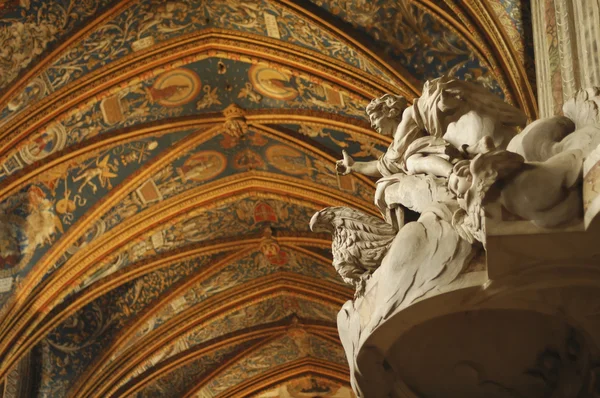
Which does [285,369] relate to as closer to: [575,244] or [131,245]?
[131,245]

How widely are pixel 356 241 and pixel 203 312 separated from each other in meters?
12.0

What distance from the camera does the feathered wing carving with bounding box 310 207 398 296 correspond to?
2.67m

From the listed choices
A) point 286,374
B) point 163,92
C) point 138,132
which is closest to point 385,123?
point 163,92

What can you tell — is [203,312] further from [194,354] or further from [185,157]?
[185,157]

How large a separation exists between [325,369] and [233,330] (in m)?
2.25

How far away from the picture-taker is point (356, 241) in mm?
2723

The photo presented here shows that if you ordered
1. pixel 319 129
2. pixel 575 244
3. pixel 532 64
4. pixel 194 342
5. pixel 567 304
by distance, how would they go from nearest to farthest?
pixel 575 244 < pixel 567 304 < pixel 532 64 < pixel 319 129 < pixel 194 342

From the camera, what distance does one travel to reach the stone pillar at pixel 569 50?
3443mm

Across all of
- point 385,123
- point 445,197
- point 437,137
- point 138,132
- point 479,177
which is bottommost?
point 479,177

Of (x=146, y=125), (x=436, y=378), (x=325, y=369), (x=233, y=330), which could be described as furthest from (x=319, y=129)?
(x=436, y=378)

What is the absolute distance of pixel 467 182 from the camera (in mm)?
2246

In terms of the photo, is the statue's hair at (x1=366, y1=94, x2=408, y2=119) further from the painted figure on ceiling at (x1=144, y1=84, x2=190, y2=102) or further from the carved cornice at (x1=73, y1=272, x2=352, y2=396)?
the carved cornice at (x1=73, y1=272, x2=352, y2=396)

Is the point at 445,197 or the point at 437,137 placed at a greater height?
the point at 437,137

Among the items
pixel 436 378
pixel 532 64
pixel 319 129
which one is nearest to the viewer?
pixel 436 378
